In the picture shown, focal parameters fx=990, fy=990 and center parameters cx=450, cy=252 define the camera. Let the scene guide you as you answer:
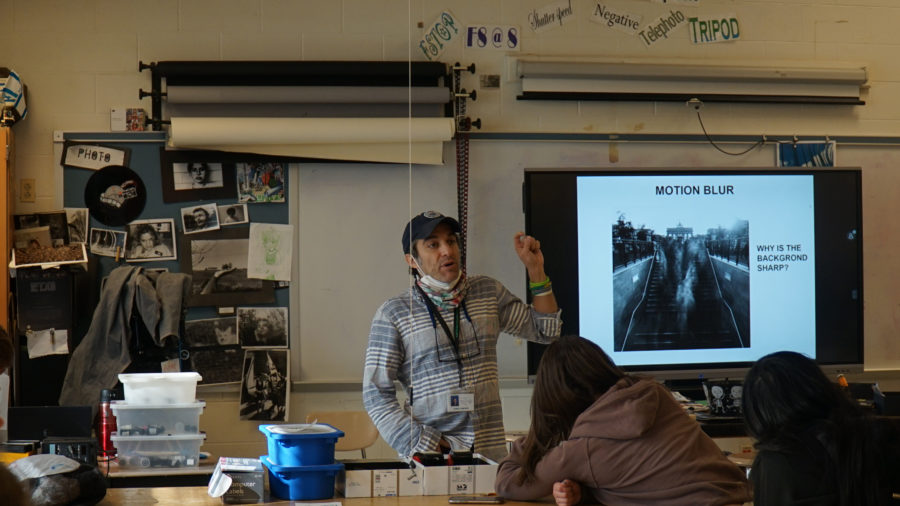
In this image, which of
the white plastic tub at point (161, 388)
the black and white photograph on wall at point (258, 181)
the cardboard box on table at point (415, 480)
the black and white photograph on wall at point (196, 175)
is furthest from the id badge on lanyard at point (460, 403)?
the black and white photograph on wall at point (196, 175)

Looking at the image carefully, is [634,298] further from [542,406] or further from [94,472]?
[94,472]

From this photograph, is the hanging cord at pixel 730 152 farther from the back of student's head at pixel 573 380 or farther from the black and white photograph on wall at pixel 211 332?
the back of student's head at pixel 573 380

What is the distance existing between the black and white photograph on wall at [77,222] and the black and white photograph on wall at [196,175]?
0.39 m

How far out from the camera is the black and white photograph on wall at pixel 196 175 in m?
4.78

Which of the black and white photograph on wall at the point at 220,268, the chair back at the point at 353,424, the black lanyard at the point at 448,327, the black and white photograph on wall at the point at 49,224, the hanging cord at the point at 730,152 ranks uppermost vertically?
the hanging cord at the point at 730,152

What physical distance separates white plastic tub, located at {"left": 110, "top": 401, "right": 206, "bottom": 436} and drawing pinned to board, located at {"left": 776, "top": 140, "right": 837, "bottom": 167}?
327 centimetres

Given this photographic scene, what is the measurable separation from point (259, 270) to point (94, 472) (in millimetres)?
2280

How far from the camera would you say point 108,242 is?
Result: 478cm

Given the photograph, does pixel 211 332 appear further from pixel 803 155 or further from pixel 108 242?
pixel 803 155

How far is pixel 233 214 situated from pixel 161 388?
135 cm

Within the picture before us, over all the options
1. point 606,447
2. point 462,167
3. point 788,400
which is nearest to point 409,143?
point 462,167

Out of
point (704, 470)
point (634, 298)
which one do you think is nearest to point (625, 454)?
point (704, 470)

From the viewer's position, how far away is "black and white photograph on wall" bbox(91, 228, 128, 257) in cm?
477

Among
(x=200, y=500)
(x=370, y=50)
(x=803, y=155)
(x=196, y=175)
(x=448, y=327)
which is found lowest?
(x=200, y=500)
